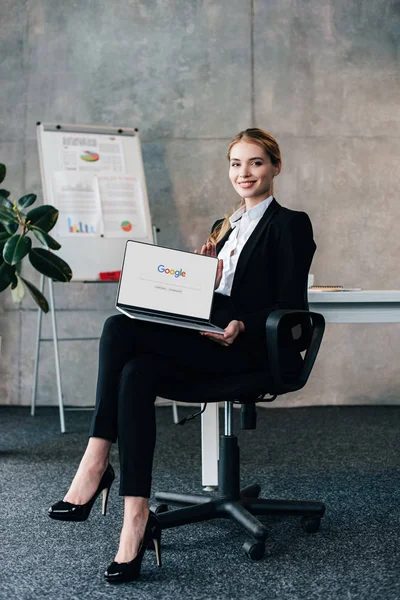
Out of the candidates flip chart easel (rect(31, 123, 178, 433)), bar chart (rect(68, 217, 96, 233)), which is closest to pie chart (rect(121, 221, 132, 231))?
flip chart easel (rect(31, 123, 178, 433))

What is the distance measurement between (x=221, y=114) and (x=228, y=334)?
10.7 ft

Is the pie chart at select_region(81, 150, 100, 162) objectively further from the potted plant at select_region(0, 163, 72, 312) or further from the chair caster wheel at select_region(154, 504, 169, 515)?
the chair caster wheel at select_region(154, 504, 169, 515)

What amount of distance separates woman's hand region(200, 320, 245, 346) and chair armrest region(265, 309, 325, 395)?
96 millimetres

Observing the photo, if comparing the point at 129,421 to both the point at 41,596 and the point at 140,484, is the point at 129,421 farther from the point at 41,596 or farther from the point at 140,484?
the point at 41,596

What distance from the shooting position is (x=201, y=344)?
2.18 metres

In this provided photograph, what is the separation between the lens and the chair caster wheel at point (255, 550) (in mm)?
2025

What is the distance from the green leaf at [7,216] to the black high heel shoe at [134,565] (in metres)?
2.10

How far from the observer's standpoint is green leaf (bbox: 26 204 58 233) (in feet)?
12.4

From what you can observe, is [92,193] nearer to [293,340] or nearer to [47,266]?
[47,266]

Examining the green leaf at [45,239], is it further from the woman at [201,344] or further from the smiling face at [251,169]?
the smiling face at [251,169]

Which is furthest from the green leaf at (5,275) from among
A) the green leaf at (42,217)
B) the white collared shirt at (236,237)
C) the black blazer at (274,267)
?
the black blazer at (274,267)

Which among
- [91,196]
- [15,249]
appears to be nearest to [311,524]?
[15,249]

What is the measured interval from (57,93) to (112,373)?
3547mm

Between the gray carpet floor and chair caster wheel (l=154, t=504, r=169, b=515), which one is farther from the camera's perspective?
chair caster wheel (l=154, t=504, r=169, b=515)
